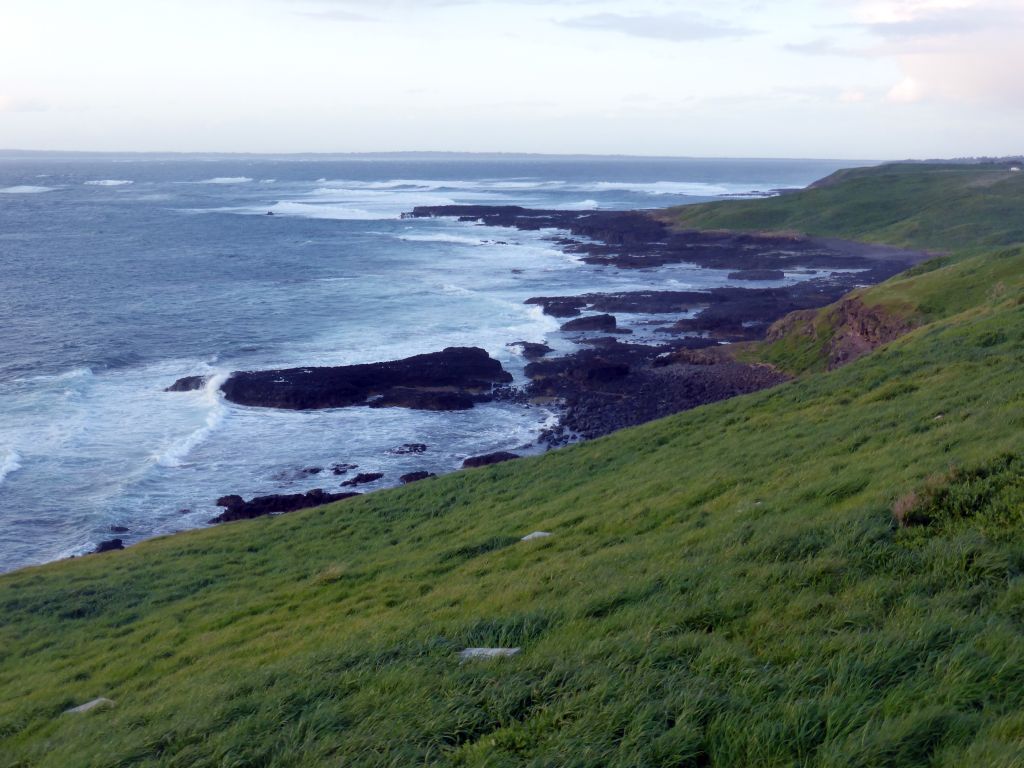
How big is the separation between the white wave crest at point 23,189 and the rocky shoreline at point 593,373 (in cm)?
14776

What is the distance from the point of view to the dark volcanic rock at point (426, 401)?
35.1 metres

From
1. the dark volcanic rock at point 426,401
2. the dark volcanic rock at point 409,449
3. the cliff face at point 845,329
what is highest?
the cliff face at point 845,329

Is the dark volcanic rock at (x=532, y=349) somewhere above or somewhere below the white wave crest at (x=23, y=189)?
below

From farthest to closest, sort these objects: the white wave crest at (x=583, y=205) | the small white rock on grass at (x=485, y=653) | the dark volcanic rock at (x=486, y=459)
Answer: the white wave crest at (x=583, y=205) < the dark volcanic rock at (x=486, y=459) < the small white rock on grass at (x=485, y=653)

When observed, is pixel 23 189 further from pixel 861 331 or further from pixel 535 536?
pixel 535 536

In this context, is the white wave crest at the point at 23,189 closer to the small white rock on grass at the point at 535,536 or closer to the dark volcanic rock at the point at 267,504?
the dark volcanic rock at the point at 267,504

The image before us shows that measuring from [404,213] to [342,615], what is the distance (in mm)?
118335

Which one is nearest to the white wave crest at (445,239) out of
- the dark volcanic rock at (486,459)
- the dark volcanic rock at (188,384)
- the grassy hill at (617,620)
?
the dark volcanic rock at (188,384)

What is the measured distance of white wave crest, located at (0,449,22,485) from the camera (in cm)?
2656

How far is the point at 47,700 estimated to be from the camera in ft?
33.1

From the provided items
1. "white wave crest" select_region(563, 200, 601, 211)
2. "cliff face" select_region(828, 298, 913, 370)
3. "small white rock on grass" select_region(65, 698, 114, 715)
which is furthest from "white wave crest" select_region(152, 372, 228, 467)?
"white wave crest" select_region(563, 200, 601, 211)

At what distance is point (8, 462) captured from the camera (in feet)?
90.0

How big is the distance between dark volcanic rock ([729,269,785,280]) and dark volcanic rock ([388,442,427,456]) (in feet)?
138

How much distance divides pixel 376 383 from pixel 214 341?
13.6 metres
